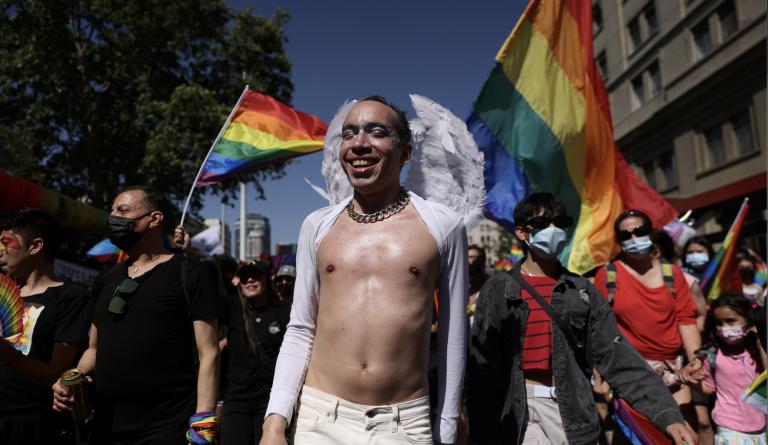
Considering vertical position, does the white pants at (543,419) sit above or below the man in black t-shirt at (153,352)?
below

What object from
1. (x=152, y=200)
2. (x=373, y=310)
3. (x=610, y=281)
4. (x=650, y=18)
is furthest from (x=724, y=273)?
(x=650, y=18)

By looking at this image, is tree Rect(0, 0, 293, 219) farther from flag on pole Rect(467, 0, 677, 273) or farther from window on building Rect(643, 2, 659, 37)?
window on building Rect(643, 2, 659, 37)

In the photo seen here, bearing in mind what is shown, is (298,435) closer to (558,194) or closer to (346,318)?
(346,318)

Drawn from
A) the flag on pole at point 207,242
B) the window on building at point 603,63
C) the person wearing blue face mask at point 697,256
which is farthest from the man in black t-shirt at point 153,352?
the window on building at point 603,63

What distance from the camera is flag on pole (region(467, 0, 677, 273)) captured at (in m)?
5.82

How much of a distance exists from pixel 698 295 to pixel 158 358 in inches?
169

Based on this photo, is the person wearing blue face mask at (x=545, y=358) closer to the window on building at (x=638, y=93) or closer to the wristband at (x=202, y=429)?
the wristband at (x=202, y=429)

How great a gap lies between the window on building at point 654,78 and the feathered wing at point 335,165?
82.9ft

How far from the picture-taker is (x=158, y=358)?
9.70 ft

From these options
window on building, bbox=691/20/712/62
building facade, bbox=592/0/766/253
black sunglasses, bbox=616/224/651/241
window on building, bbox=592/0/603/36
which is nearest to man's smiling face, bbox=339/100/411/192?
black sunglasses, bbox=616/224/651/241

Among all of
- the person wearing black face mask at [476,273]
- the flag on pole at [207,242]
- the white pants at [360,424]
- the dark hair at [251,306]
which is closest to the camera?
the white pants at [360,424]

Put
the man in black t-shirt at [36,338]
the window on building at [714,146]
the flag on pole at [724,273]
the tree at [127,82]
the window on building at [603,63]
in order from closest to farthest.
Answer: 1. the man in black t-shirt at [36,338]
2. the flag on pole at [724,273]
3. the tree at [127,82]
4. the window on building at [714,146]
5. the window on building at [603,63]

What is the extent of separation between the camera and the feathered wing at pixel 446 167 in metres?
3.06

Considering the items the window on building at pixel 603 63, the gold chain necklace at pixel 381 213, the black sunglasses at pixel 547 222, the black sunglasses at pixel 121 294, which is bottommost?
the black sunglasses at pixel 121 294
